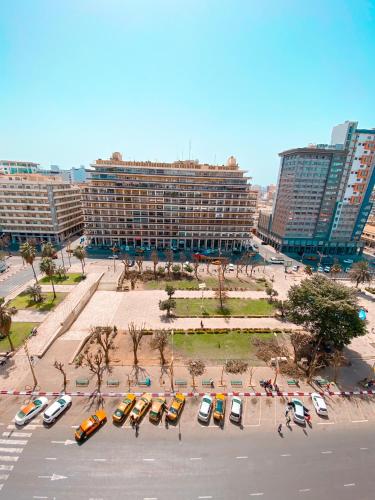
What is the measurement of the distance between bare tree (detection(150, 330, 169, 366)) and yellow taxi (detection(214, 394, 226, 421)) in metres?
10.9

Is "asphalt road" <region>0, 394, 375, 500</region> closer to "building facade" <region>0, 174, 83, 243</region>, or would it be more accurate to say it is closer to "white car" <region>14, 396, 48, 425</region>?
"white car" <region>14, 396, 48, 425</region>

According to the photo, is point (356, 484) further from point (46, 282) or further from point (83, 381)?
point (46, 282)

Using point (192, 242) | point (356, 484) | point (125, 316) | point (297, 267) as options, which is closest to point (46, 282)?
point (125, 316)

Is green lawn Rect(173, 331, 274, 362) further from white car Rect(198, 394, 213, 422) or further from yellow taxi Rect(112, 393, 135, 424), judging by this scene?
yellow taxi Rect(112, 393, 135, 424)

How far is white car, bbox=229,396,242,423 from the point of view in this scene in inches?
1189

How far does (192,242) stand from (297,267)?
44.1 meters

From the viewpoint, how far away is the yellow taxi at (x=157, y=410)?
2970 cm

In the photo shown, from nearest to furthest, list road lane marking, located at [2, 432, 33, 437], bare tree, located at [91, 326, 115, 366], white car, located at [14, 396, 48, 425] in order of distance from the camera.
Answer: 1. road lane marking, located at [2, 432, 33, 437]
2. white car, located at [14, 396, 48, 425]
3. bare tree, located at [91, 326, 115, 366]

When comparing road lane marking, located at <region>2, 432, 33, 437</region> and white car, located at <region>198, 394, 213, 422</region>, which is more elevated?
white car, located at <region>198, 394, 213, 422</region>

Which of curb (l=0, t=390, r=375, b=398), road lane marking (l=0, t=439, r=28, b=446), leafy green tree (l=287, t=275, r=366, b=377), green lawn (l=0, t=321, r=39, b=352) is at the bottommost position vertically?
curb (l=0, t=390, r=375, b=398)

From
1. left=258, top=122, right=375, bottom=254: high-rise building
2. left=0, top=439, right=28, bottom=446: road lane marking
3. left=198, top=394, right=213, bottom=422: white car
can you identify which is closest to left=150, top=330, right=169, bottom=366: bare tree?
left=198, top=394, right=213, bottom=422: white car

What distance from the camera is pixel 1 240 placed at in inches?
3509

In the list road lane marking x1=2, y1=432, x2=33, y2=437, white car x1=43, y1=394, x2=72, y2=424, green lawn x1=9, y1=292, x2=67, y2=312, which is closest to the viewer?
road lane marking x1=2, y1=432, x2=33, y2=437

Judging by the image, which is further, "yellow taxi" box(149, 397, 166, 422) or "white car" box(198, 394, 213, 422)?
"white car" box(198, 394, 213, 422)
